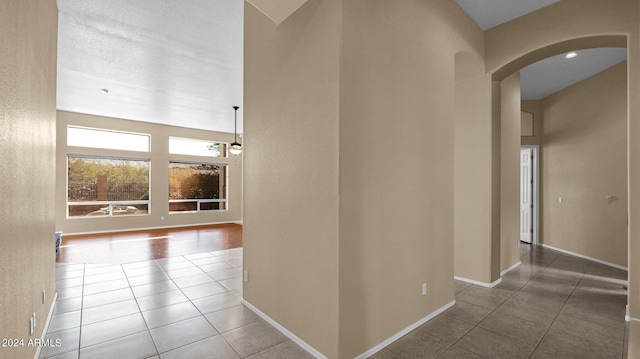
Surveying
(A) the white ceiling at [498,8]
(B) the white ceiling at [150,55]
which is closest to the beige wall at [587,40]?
(A) the white ceiling at [498,8]

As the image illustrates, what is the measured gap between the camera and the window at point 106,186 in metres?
8.06

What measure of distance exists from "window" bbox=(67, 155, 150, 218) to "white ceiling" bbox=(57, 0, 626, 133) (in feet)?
5.34

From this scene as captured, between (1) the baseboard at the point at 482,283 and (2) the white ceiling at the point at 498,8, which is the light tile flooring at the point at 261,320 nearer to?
(1) the baseboard at the point at 482,283

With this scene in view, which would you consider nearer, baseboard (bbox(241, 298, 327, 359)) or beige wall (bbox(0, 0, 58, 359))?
beige wall (bbox(0, 0, 58, 359))

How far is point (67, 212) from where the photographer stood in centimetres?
789

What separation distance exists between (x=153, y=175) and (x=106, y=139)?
1609 millimetres

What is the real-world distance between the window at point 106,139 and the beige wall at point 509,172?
9716 mm

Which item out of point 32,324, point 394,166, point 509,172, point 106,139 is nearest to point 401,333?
point 394,166

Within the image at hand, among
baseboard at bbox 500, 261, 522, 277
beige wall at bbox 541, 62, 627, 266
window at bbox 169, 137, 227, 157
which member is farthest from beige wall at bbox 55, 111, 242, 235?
beige wall at bbox 541, 62, 627, 266

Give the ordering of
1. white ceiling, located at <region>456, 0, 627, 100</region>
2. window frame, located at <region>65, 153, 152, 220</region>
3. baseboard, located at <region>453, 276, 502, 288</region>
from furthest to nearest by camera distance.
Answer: window frame, located at <region>65, 153, 152, 220</region> → baseboard, located at <region>453, 276, 502, 288</region> → white ceiling, located at <region>456, 0, 627, 100</region>

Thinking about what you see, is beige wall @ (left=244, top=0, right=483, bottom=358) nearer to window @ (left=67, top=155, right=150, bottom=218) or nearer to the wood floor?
the wood floor

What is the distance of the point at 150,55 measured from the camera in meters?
4.47

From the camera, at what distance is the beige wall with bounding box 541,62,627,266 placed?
4988 millimetres

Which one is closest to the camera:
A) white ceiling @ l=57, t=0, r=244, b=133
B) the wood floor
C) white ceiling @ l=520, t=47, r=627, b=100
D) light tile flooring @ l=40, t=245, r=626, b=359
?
light tile flooring @ l=40, t=245, r=626, b=359
